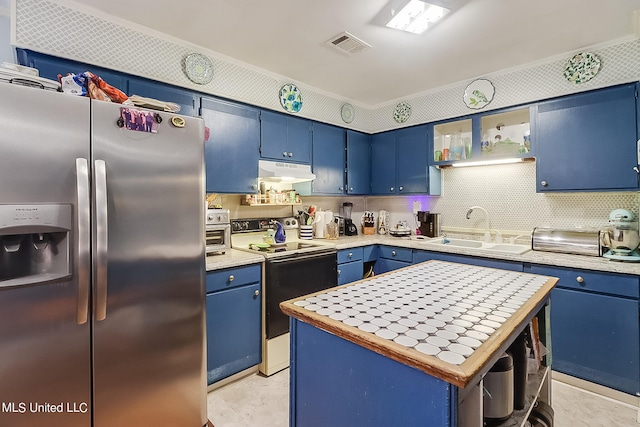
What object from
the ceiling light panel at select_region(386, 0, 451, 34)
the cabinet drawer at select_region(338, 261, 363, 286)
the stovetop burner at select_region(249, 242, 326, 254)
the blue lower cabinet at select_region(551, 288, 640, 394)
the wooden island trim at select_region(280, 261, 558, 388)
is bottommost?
the blue lower cabinet at select_region(551, 288, 640, 394)

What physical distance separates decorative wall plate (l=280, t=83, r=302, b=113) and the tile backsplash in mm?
990

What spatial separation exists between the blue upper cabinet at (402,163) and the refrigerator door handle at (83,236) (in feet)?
9.61

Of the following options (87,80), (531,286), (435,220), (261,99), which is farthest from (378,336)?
(435,220)

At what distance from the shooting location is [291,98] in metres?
A: 3.01

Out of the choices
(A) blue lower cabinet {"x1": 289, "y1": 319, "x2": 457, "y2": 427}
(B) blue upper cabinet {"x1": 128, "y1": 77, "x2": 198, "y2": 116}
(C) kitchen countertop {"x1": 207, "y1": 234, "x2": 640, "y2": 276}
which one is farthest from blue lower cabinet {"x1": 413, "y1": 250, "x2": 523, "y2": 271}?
(B) blue upper cabinet {"x1": 128, "y1": 77, "x2": 198, "y2": 116}

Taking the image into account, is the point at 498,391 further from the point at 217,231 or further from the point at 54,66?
the point at 54,66

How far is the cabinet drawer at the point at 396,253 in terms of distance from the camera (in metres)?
3.02

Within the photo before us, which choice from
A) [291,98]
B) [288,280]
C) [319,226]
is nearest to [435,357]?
[288,280]

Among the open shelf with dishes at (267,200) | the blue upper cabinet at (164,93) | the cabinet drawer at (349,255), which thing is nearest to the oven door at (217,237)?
the open shelf with dishes at (267,200)

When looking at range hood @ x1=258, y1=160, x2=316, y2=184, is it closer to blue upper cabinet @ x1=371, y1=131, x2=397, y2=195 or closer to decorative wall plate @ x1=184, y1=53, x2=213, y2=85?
decorative wall plate @ x1=184, y1=53, x2=213, y2=85

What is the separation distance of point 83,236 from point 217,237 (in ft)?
3.66

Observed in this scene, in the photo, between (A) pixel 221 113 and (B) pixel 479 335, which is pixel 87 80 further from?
(B) pixel 479 335

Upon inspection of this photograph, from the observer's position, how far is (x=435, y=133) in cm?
327

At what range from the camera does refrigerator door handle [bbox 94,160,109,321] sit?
1.28m
